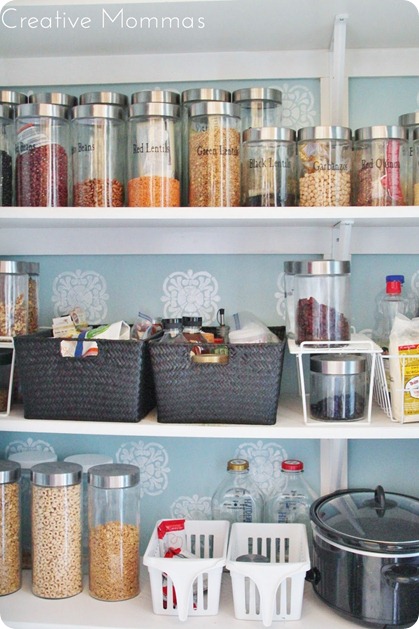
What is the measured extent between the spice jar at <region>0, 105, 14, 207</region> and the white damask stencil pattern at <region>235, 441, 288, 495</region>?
0.72 metres

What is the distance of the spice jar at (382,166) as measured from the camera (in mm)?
1280

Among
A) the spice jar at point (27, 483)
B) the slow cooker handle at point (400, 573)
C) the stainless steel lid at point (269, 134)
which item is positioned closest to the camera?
the slow cooker handle at point (400, 573)

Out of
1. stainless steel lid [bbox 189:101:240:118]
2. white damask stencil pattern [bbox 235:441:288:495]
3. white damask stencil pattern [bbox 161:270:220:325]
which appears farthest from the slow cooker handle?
stainless steel lid [bbox 189:101:240:118]

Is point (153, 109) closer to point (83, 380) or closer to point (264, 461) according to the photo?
point (83, 380)

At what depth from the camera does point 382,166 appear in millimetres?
1286

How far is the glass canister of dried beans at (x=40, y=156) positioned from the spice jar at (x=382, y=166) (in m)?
0.57

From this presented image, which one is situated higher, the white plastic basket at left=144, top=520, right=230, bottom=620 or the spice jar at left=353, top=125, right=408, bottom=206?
the spice jar at left=353, top=125, right=408, bottom=206

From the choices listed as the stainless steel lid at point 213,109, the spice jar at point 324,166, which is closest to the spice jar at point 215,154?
the stainless steel lid at point 213,109

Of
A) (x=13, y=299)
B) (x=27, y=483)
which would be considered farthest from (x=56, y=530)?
(x=13, y=299)

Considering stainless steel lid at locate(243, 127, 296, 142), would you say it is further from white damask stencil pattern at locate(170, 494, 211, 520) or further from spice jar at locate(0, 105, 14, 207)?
white damask stencil pattern at locate(170, 494, 211, 520)

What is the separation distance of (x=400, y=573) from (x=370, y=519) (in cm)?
11

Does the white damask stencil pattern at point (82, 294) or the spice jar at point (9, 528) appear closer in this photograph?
the spice jar at point (9, 528)

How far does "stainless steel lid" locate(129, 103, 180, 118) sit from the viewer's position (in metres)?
1.27

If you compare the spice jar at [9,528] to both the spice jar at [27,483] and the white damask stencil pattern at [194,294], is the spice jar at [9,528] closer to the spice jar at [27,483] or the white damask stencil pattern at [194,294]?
the spice jar at [27,483]
